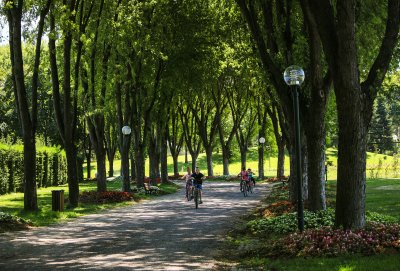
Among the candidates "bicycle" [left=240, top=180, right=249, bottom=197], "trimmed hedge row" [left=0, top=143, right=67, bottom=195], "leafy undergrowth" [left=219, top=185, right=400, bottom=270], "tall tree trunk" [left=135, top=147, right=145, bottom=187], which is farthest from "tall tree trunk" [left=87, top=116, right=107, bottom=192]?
"leafy undergrowth" [left=219, top=185, right=400, bottom=270]

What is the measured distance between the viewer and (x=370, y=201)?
2053 centimetres

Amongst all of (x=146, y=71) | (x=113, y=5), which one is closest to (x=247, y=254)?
(x=113, y=5)

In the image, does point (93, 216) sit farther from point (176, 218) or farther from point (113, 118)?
point (113, 118)

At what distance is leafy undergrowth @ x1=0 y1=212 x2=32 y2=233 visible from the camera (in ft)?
44.5

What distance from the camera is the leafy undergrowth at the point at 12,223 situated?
13559 mm

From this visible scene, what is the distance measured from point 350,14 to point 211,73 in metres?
25.7

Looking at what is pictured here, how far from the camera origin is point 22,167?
100 feet

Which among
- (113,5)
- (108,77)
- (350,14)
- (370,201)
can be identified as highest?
(113,5)

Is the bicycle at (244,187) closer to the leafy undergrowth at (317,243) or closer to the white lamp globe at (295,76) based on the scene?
the leafy undergrowth at (317,243)

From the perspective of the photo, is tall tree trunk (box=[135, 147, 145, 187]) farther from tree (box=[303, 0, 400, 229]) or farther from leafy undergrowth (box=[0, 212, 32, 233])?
tree (box=[303, 0, 400, 229])

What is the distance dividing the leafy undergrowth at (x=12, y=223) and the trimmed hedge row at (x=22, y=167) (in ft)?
48.5

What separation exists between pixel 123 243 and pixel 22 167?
71.2 feet

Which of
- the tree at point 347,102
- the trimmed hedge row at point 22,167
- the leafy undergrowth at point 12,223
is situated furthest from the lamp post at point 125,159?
the tree at point 347,102

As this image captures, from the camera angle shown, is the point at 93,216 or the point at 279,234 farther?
the point at 93,216
